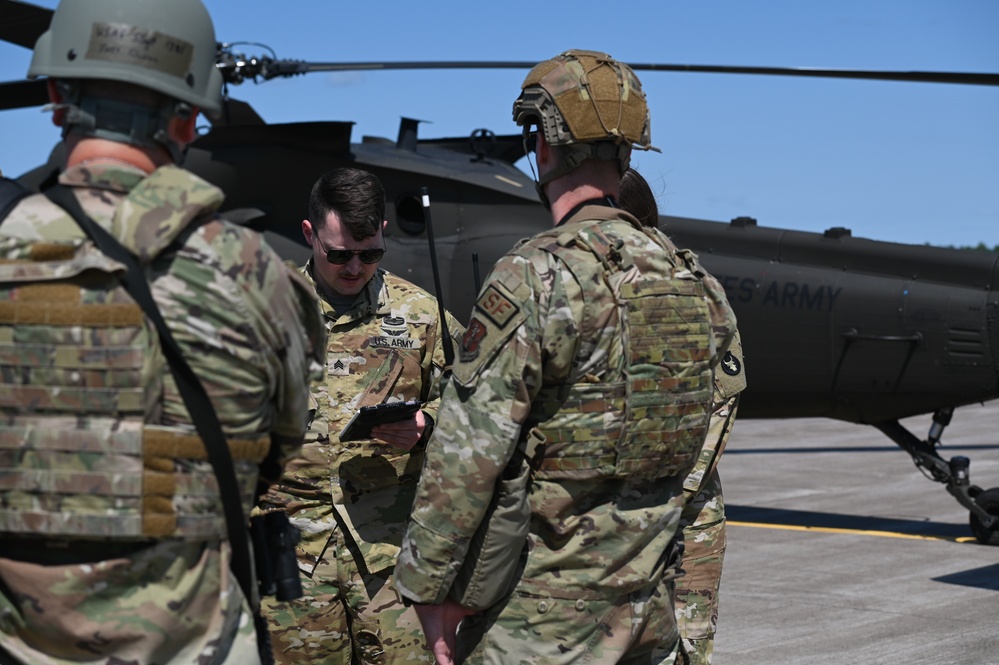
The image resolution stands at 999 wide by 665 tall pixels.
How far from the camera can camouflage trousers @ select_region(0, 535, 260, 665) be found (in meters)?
2.26

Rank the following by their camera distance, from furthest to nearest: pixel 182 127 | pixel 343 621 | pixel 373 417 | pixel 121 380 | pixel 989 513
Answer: pixel 989 513 → pixel 343 621 → pixel 373 417 → pixel 182 127 → pixel 121 380

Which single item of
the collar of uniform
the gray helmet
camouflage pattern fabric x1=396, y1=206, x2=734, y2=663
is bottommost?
camouflage pattern fabric x1=396, y1=206, x2=734, y2=663

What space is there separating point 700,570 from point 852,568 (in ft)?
16.4

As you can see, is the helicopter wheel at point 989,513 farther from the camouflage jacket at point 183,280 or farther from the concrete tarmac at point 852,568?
the camouflage jacket at point 183,280

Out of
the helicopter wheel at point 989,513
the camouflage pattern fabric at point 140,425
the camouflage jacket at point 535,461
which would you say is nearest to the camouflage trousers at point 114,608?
the camouflage pattern fabric at point 140,425

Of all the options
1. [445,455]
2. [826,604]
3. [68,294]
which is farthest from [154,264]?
[826,604]

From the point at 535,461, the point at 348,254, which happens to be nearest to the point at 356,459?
the point at 348,254

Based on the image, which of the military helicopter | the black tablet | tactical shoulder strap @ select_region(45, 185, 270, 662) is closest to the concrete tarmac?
the military helicopter

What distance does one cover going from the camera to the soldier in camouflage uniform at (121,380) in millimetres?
2248

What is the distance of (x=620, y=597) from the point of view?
114 inches

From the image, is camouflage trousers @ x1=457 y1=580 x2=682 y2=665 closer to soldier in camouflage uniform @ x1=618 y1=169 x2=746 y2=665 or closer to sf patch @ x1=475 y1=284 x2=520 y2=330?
sf patch @ x1=475 y1=284 x2=520 y2=330

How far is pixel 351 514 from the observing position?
13.0ft

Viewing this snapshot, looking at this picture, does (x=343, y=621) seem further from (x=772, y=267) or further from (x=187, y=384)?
(x=772, y=267)

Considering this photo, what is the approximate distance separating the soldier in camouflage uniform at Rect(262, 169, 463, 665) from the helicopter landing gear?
21.0ft
